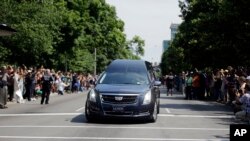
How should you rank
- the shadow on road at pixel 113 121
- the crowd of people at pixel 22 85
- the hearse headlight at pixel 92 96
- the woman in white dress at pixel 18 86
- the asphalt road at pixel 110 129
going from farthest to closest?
1. the woman in white dress at pixel 18 86
2. the crowd of people at pixel 22 85
3. the shadow on road at pixel 113 121
4. the hearse headlight at pixel 92 96
5. the asphalt road at pixel 110 129

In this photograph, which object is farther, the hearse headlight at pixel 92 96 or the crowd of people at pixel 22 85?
the crowd of people at pixel 22 85

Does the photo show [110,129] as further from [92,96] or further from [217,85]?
[217,85]

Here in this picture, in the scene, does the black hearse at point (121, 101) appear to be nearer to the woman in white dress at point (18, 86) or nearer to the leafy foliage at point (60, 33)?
the woman in white dress at point (18, 86)

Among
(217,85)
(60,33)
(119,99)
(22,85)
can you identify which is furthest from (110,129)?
(60,33)

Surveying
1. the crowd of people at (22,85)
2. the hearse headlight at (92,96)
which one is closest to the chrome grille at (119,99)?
the hearse headlight at (92,96)

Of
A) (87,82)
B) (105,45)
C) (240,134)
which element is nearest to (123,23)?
(105,45)

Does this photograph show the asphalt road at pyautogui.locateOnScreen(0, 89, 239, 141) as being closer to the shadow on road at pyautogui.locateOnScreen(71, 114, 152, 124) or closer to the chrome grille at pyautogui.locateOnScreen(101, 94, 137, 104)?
the shadow on road at pyautogui.locateOnScreen(71, 114, 152, 124)

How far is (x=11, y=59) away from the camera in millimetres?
46125

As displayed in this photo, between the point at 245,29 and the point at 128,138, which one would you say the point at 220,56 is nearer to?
the point at 245,29

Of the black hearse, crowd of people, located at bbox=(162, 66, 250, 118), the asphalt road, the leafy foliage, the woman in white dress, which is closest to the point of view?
the asphalt road

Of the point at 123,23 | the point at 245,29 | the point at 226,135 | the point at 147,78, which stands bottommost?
the point at 226,135

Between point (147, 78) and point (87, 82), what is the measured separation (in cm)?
4589

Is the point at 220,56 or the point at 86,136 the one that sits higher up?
the point at 220,56

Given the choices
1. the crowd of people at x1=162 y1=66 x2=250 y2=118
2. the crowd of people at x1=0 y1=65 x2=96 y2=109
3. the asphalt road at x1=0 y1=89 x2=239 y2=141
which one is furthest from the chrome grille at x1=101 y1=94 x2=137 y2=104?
the crowd of people at x1=162 y1=66 x2=250 y2=118
